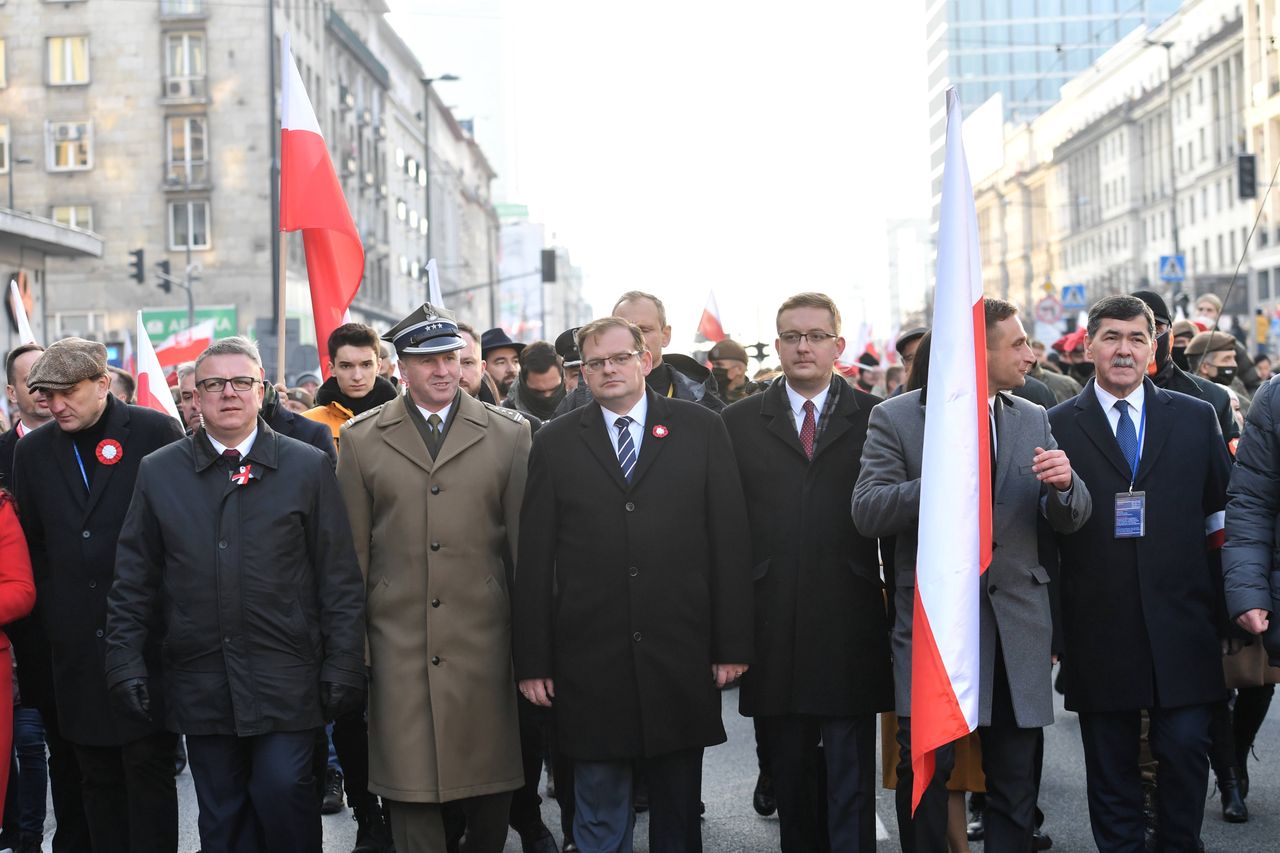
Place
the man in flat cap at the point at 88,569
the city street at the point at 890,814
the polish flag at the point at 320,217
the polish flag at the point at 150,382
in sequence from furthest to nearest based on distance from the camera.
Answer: the polish flag at the point at 150,382, the polish flag at the point at 320,217, the city street at the point at 890,814, the man in flat cap at the point at 88,569

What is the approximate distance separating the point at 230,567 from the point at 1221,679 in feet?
11.9

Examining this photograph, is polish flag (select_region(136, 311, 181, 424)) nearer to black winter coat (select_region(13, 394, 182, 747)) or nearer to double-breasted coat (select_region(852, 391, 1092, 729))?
black winter coat (select_region(13, 394, 182, 747))

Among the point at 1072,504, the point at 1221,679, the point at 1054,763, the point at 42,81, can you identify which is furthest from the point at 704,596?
the point at 42,81

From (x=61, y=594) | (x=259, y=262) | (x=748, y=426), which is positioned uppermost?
(x=259, y=262)

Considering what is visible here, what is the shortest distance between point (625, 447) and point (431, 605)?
93 centimetres

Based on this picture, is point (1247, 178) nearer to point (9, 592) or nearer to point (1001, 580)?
point (1001, 580)

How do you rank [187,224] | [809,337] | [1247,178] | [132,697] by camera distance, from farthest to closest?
[187,224], [1247,178], [809,337], [132,697]

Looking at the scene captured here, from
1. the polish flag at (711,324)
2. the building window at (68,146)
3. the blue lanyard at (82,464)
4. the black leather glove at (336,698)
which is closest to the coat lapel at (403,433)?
the black leather glove at (336,698)

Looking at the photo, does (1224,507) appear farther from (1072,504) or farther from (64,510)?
(64,510)

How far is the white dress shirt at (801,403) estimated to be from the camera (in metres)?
6.45

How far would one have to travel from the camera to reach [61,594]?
20.8 ft

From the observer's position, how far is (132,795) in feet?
20.4

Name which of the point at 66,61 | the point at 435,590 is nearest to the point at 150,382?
the point at 435,590

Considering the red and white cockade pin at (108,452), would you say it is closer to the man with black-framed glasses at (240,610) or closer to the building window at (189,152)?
the man with black-framed glasses at (240,610)
